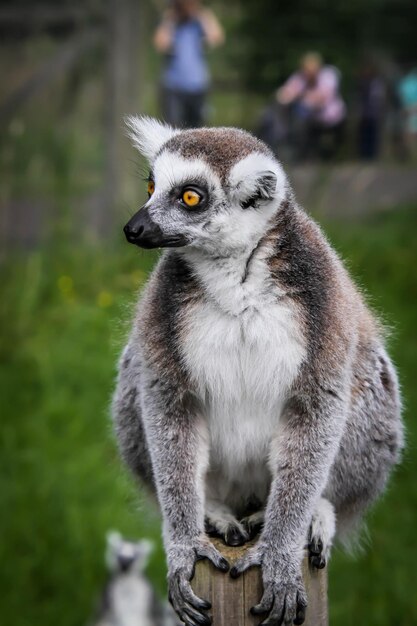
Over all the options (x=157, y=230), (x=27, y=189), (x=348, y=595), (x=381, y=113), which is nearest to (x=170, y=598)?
(x=157, y=230)

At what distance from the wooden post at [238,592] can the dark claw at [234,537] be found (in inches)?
3.5

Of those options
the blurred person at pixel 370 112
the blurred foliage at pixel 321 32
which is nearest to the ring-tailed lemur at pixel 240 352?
the blurred person at pixel 370 112

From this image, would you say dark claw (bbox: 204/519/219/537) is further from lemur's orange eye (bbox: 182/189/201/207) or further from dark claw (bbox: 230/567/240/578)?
lemur's orange eye (bbox: 182/189/201/207)

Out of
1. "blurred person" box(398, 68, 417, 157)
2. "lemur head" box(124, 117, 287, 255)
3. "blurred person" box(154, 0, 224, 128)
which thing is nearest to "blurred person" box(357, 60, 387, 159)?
"blurred person" box(398, 68, 417, 157)

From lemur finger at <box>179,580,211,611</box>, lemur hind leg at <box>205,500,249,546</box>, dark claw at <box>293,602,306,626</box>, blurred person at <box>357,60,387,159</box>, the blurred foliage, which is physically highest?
the blurred foliage

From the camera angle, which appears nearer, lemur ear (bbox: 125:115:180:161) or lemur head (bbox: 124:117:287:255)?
lemur head (bbox: 124:117:287:255)

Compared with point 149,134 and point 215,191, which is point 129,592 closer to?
point 149,134

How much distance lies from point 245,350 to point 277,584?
2.53 feet

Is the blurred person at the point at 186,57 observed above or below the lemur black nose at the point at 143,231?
above

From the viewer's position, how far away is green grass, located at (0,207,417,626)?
24.5ft

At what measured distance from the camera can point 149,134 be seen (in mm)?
3930

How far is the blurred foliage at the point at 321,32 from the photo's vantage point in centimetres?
1369

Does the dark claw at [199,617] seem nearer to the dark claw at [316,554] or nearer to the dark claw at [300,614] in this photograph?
the dark claw at [300,614]

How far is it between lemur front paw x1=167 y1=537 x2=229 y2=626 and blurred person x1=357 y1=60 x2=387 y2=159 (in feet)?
32.3
